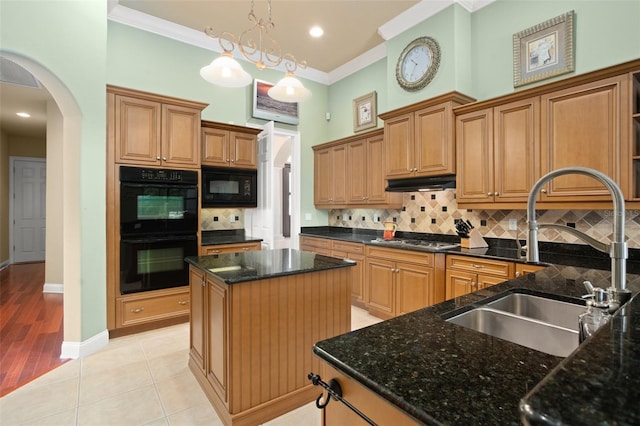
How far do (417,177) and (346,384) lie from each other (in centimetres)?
313

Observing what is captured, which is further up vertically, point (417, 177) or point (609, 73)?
point (609, 73)

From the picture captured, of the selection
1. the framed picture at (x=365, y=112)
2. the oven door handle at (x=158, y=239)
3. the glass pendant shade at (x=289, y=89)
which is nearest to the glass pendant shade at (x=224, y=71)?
the glass pendant shade at (x=289, y=89)

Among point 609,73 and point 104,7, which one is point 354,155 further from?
point 104,7

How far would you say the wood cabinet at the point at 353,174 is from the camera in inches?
170

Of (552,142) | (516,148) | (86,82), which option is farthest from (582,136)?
(86,82)

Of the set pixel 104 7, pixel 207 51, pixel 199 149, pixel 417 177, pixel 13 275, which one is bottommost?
pixel 13 275

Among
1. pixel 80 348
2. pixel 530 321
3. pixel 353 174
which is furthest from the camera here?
pixel 353 174

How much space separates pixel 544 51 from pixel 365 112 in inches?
93.2

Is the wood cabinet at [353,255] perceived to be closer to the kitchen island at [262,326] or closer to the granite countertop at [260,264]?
the granite countertop at [260,264]

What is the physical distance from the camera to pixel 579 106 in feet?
8.39

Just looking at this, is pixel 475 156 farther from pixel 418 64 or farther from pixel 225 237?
pixel 225 237

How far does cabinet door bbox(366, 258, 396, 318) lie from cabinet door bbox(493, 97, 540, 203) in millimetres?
1385

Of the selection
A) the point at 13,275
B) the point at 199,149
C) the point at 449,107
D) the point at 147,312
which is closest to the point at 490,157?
the point at 449,107

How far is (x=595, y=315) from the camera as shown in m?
0.97
